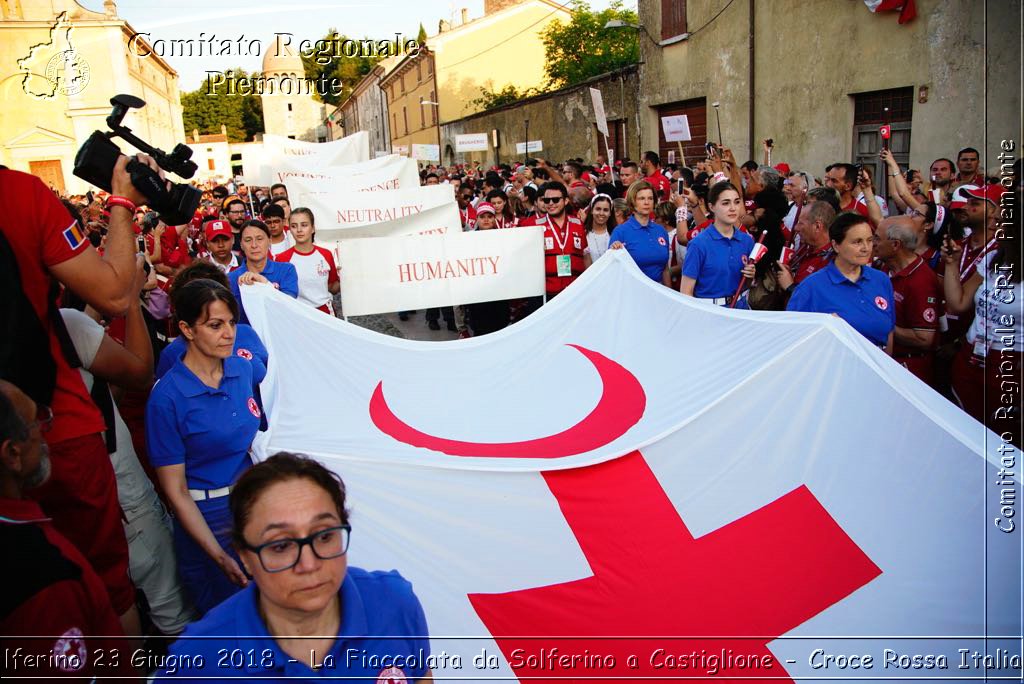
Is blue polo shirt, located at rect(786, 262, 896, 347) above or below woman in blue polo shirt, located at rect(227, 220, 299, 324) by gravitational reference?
below

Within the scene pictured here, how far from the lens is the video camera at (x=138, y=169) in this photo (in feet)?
7.77

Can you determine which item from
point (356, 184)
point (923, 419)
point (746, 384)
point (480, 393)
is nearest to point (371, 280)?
point (480, 393)

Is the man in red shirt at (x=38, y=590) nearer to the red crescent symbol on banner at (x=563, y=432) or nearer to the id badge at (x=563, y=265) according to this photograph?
the red crescent symbol on banner at (x=563, y=432)

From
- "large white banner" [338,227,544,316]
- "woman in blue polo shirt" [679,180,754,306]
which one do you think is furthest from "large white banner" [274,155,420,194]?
"woman in blue polo shirt" [679,180,754,306]

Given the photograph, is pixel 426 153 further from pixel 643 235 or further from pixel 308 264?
pixel 643 235

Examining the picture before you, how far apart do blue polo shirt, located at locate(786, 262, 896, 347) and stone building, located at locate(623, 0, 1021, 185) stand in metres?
6.06

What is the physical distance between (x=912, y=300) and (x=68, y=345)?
4171mm

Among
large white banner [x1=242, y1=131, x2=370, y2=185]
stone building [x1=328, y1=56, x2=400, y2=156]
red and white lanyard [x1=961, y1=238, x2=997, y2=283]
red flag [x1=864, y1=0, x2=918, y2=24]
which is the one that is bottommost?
red and white lanyard [x1=961, y1=238, x2=997, y2=283]

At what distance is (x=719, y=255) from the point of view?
502 centimetres

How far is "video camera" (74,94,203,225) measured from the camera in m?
2.37

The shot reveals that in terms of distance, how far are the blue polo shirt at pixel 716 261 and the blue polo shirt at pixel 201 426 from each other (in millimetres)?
3280

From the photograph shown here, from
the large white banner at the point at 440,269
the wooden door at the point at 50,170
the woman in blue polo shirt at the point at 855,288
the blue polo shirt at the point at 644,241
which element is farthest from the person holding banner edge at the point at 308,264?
the wooden door at the point at 50,170

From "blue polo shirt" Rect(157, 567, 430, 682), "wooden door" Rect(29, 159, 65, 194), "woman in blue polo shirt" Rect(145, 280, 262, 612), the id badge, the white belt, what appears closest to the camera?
"blue polo shirt" Rect(157, 567, 430, 682)

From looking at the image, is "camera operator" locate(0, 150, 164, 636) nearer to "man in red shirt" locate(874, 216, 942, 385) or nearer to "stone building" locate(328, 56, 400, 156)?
"man in red shirt" locate(874, 216, 942, 385)
